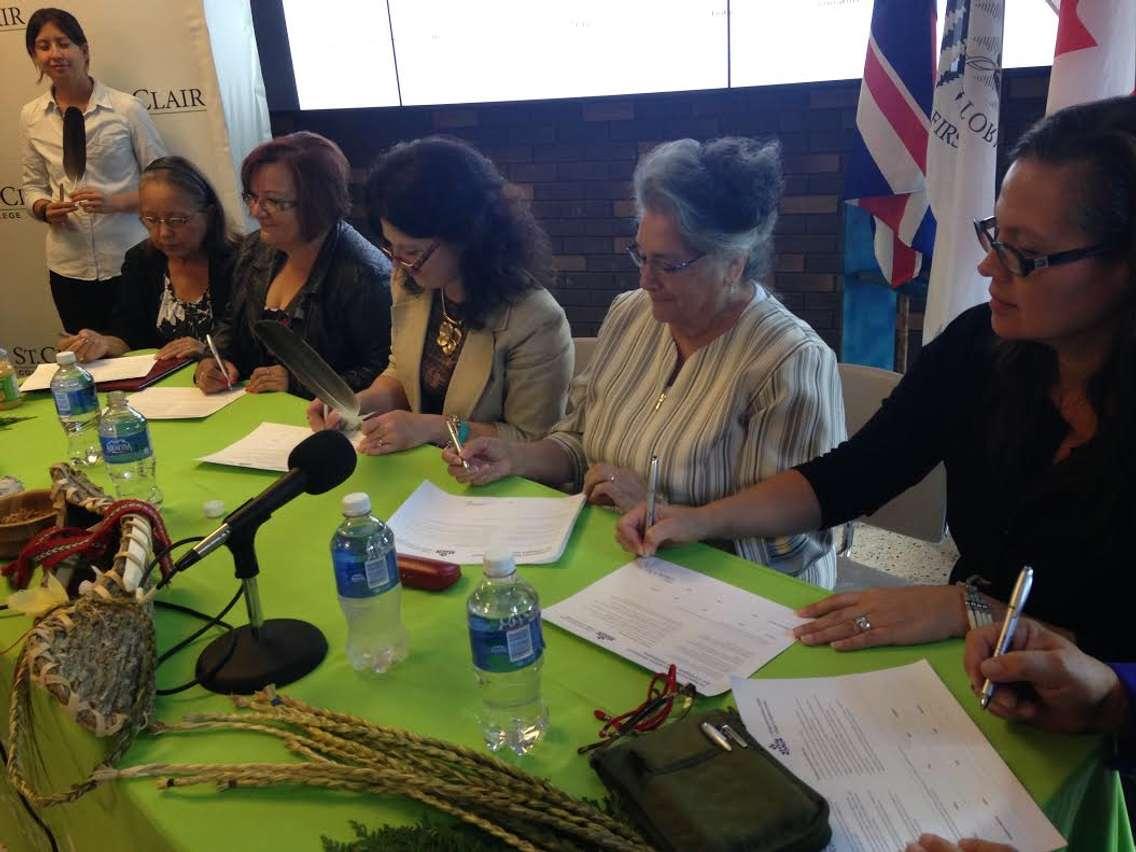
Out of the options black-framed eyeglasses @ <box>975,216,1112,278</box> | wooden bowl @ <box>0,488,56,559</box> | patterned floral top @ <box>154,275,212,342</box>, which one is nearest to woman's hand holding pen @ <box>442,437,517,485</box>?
wooden bowl @ <box>0,488,56,559</box>

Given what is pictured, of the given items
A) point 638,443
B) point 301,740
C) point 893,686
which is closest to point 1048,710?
point 893,686

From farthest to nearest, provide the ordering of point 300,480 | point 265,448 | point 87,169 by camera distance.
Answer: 1. point 87,169
2. point 265,448
3. point 300,480

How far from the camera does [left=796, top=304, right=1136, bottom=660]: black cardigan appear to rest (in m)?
1.20

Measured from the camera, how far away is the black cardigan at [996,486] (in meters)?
1.20

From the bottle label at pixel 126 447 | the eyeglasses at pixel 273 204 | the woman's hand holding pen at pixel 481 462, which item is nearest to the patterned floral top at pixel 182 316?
the eyeglasses at pixel 273 204

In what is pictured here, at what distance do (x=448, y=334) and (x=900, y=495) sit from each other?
109 cm

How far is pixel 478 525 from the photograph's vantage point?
59.5 inches

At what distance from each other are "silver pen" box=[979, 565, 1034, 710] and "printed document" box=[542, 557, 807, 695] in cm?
23

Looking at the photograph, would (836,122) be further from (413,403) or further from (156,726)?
(156,726)

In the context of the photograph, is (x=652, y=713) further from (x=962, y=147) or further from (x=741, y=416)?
(x=962, y=147)

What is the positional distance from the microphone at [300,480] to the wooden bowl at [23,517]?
0.51 meters

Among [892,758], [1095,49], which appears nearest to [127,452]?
[892,758]

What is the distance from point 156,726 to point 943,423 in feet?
3.88

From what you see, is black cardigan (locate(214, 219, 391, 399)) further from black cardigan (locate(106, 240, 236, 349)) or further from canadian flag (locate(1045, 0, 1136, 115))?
canadian flag (locate(1045, 0, 1136, 115))
